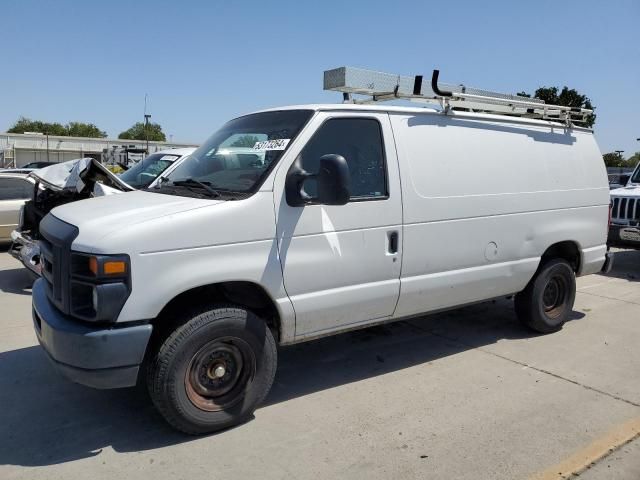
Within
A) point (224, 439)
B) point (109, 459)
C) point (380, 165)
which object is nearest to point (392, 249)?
point (380, 165)

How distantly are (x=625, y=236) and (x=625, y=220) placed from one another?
54 cm

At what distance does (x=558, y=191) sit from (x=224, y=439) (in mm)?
3993

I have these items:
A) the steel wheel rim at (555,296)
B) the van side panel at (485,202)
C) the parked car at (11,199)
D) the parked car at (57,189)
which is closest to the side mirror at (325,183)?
the van side panel at (485,202)

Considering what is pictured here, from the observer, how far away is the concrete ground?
319 centimetres

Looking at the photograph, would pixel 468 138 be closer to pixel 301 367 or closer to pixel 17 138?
pixel 301 367

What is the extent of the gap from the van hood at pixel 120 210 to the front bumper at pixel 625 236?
800 centimetres

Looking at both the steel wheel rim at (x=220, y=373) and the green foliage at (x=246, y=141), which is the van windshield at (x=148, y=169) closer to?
the green foliage at (x=246, y=141)

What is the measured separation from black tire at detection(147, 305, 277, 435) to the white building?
53459mm

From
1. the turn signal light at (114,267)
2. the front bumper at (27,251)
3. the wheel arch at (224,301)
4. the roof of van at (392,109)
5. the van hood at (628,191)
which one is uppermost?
the roof of van at (392,109)

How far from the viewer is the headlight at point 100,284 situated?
3.03 m

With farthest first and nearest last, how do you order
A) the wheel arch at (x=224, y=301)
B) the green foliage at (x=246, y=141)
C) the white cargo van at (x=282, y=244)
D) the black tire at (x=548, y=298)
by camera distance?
1. the black tire at (x=548, y=298)
2. the green foliage at (x=246, y=141)
3. the wheel arch at (x=224, y=301)
4. the white cargo van at (x=282, y=244)

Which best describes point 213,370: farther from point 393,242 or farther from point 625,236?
point 625,236

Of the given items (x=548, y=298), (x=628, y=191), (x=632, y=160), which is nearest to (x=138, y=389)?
(x=548, y=298)

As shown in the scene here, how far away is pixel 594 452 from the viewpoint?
3338 millimetres
